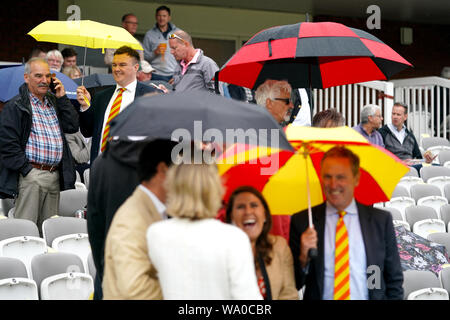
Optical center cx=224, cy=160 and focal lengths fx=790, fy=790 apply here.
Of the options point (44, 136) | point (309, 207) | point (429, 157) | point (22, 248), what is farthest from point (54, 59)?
point (309, 207)

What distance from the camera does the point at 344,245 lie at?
3.71m

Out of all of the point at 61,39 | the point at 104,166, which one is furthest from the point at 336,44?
the point at 61,39

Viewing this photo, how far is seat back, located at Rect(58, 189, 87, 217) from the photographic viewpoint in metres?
7.57

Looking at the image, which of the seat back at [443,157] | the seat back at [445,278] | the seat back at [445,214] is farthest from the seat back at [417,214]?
the seat back at [443,157]

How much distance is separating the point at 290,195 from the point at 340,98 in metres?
11.2

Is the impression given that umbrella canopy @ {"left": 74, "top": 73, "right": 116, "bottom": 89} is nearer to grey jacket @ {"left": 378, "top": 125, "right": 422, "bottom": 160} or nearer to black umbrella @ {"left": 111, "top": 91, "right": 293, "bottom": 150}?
grey jacket @ {"left": 378, "top": 125, "right": 422, "bottom": 160}

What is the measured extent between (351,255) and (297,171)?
562 mm

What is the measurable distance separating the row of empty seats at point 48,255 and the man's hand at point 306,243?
2275 millimetres

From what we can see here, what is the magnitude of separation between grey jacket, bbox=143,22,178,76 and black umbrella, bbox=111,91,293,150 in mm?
8332

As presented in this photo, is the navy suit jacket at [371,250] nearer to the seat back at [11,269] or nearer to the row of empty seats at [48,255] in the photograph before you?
the row of empty seats at [48,255]

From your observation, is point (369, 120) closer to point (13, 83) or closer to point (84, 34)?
point (84, 34)

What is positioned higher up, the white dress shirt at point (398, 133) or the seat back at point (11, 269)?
the white dress shirt at point (398, 133)

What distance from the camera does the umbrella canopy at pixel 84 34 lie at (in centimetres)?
761

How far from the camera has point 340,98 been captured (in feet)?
49.1
